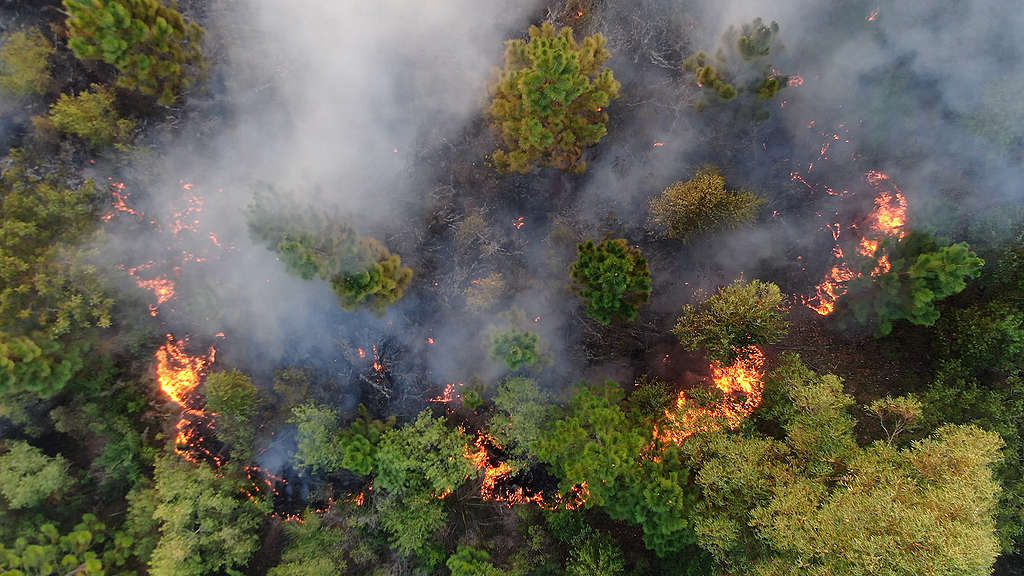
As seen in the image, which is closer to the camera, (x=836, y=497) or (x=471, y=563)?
(x=836, y=497)

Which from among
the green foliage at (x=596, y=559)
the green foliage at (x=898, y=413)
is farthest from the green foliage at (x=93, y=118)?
the green foliage at (x=898, y=413)

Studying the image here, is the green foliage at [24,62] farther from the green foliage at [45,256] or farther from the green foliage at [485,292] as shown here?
the green foliage at [485,292]

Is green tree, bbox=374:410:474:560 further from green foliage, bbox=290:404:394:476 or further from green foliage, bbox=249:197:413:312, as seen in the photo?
green foliage, bbox=249:197:413:312

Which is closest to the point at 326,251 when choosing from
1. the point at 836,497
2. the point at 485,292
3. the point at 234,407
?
the point at 485,292

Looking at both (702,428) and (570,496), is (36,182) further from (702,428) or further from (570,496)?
(702,428)

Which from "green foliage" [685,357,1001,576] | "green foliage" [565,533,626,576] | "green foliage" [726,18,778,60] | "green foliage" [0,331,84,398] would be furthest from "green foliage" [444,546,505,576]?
"green foliage" [726,18,778,60]

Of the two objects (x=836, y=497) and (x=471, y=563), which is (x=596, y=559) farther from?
(x=836, y=497)

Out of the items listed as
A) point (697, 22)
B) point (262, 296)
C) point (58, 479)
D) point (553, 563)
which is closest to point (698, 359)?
point (553, 563)
